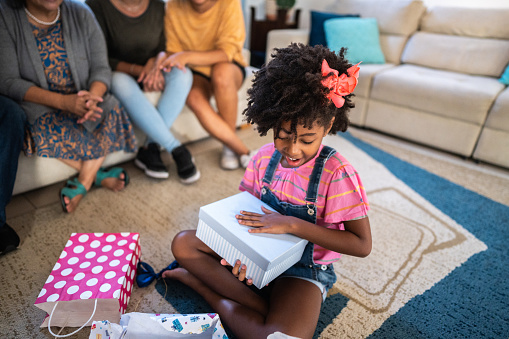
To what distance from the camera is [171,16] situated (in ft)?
5.47

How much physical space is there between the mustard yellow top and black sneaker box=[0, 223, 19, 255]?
1087mm

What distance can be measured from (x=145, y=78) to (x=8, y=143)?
65cm

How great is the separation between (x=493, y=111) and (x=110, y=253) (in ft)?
6.80

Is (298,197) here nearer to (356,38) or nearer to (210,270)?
(210,270)

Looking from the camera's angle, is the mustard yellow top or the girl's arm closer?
the girl's arm

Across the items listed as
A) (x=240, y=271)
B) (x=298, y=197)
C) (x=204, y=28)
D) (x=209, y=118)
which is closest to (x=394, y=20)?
(x=204, y=28)

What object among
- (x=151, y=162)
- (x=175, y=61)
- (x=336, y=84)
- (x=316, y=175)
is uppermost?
(x=336, y=84)

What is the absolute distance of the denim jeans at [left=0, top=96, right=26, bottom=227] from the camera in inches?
43.7

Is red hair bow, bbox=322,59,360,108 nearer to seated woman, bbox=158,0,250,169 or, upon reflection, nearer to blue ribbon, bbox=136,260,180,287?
blue ribbon, bbox=136,260,180,287

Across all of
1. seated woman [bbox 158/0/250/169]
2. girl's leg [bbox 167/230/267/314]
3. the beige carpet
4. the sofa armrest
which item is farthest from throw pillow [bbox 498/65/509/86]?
girl's leg [bbox 167/230/267/314]

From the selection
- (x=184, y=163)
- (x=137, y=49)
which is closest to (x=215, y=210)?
(x=184, y=163)

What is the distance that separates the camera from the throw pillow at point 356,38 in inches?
96.9

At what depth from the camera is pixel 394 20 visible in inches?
104

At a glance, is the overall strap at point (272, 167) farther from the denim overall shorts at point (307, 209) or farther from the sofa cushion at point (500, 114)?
the sofa cushion at point (500, 114)
